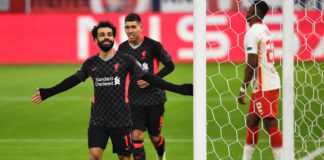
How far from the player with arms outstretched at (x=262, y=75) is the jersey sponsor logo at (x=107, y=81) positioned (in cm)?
126

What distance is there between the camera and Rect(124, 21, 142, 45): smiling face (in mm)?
8609

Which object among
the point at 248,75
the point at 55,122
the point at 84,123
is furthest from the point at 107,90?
the point at 55,122

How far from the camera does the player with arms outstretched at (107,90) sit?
7410 mm

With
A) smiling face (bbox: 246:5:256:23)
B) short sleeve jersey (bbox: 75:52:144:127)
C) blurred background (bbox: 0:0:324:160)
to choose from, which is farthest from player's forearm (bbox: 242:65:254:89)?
short sleeve jersey (bbox: 75:52:144:127)

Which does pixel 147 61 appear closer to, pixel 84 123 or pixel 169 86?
pixel 169 86

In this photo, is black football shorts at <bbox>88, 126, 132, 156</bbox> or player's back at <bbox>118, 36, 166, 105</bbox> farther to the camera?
player's back at <bbox>118, 36, 166, 105</bbox>

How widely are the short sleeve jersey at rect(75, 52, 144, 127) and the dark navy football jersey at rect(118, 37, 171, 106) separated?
1.22 m

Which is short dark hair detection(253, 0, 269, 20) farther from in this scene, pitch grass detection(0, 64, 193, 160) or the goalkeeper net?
pitch grass detection(0, 64, 193, 160)

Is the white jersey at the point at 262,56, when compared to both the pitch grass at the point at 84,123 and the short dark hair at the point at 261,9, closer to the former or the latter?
the short dark hair at the point at 261,9

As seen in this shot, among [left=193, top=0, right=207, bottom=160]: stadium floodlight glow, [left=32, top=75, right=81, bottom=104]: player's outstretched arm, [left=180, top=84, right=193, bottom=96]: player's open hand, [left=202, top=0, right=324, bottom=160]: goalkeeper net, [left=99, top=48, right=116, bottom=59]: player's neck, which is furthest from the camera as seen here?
[left=202, top=0, right=324, bottom=160]: goalkeeper net

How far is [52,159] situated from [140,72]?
8.31ft

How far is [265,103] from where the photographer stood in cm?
800

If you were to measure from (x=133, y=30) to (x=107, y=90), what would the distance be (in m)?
1.37

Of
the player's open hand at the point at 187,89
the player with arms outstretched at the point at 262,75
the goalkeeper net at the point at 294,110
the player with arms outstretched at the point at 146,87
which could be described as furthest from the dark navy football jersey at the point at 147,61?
the player's open hand at the point at 187,89
